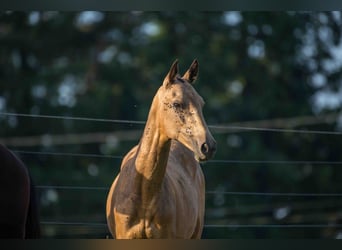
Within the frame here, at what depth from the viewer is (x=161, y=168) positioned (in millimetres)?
4582

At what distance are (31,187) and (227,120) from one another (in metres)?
7.26

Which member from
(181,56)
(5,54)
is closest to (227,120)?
(181,56)

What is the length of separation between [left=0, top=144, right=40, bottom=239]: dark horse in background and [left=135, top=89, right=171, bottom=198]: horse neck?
1.75ft

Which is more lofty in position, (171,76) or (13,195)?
A: (171,76)

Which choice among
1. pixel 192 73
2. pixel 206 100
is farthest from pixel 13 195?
pixel 206 100

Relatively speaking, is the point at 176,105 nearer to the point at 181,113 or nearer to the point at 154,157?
the point at 181,113

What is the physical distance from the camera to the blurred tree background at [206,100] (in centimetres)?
1097

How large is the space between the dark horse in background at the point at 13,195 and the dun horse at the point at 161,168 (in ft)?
1.56

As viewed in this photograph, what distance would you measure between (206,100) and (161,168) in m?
7.11

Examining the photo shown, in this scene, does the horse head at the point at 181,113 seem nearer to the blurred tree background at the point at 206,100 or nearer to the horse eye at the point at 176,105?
the horse eye at the point at 176,105

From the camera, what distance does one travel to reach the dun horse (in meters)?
4.46

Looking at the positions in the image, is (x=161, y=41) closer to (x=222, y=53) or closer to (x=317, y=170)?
(x=222, y=53)

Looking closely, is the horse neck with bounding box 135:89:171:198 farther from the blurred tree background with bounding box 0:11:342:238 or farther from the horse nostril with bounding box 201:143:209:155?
the blurred tree background with bounding box 0:11:342:238

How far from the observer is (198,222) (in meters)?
5.21
